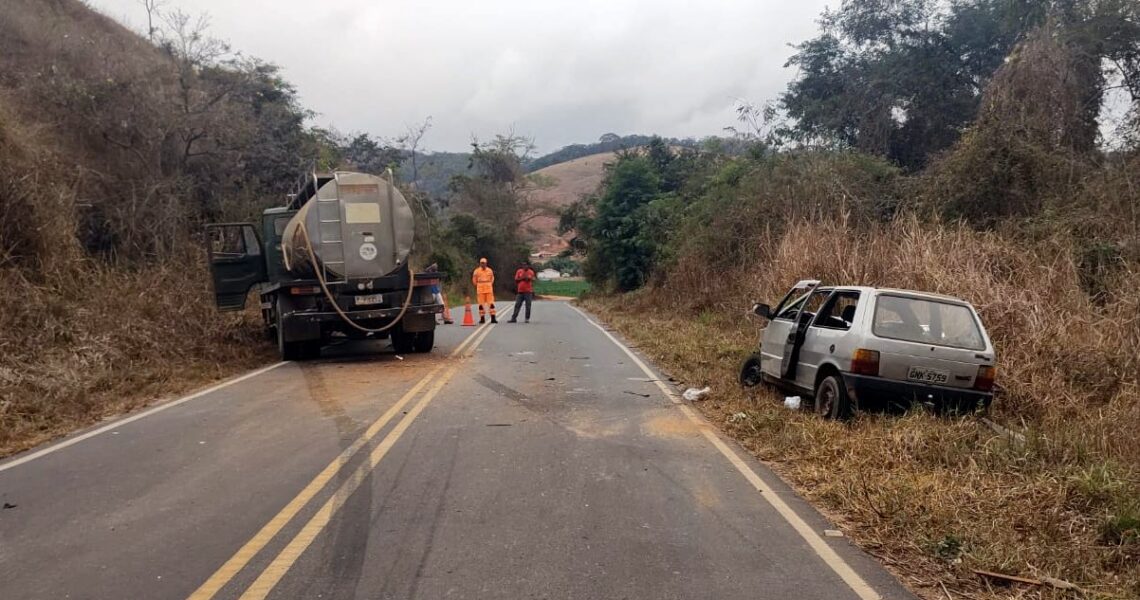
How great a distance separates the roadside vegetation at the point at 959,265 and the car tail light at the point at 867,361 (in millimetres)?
468

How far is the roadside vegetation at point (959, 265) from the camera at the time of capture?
17.0ft

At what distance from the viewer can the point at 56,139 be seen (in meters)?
18.1

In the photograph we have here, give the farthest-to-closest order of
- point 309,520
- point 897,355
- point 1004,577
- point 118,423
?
1. point 118,423
2. point 897,355
3. point 309,520
4. point 1004,577

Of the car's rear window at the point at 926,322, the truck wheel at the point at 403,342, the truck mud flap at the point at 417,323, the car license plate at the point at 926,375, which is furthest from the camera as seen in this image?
the truck wheel at the point at 403,342

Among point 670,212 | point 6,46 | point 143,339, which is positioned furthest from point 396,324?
point 670,212

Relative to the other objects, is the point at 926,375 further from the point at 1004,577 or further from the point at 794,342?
the point at 1004,577

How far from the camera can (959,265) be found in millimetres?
11789

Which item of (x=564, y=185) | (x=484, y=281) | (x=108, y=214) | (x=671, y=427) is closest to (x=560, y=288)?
(x=484, y=281)

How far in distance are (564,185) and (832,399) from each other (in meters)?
132

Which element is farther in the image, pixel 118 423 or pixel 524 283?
pixel 524 283

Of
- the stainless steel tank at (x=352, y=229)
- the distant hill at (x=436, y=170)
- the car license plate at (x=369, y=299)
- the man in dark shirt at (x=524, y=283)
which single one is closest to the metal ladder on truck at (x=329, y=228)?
the stainless steel tank at (x=352, y=229)

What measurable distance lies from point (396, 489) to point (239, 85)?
2180 cm

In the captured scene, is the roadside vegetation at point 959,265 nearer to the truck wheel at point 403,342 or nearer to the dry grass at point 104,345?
the truck wheel at point 403,342

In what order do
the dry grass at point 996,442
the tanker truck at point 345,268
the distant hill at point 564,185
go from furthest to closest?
the distant hill at point 564,185, the tanker truck at point 345,268, the dry grass at point 996,442
